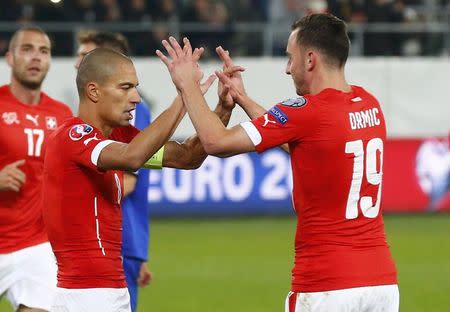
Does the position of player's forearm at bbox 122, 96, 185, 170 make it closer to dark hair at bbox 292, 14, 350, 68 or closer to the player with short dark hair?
dark hair at bbox 292, 14, 350, 68

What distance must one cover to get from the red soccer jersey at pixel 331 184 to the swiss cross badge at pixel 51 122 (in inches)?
130

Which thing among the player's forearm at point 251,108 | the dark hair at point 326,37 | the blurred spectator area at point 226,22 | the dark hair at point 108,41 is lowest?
the player's forearm at point 251,108

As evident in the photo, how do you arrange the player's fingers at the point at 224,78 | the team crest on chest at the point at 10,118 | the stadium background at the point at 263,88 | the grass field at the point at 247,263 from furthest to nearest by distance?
the stadium background at the point at 263,88 → the grass field at the point at 247,263 → the team crest on chest at the point at 10,118 → the player's fingers at the point at 224,78

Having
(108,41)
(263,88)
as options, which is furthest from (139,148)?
(263,88)

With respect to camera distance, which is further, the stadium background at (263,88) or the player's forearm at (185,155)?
the stadium background at (263,88)

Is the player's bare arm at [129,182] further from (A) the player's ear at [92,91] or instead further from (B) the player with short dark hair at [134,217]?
(A) the player's ear at [92,91]

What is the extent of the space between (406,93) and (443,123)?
84cm

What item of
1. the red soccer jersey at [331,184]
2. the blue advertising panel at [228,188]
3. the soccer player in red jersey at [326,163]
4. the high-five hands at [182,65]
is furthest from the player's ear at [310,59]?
the blue advertising panel at [228,188]

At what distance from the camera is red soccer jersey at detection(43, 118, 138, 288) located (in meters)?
6.15

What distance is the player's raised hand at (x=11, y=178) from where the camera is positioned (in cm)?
825

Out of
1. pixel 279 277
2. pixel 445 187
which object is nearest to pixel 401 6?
pixel 445 187

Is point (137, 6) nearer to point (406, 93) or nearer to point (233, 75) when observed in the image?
point (406, 93)

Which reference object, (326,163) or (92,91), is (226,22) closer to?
(92,91)

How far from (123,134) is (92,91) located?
1.92 ft
